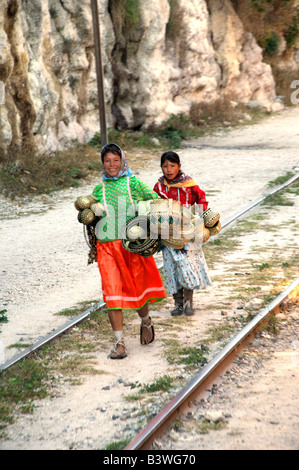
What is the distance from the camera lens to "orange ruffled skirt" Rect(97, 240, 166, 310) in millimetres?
5496

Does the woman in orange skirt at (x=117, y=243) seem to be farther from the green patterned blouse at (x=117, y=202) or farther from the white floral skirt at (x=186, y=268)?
the white floral skirt at (x=186, y=268)

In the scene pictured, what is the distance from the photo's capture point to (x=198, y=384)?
4883mm

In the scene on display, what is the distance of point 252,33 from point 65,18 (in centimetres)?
1293

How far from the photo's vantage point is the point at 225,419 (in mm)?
4512

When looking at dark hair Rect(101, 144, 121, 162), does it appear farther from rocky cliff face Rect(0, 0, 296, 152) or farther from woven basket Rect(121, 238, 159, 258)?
rocky cliff face Rect(0, 0, 296, 152)

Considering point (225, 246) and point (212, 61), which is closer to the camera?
point (225, 246)

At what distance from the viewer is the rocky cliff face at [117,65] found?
14969 millimetres

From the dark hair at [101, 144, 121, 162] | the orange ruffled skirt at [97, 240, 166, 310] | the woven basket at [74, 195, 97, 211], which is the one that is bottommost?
the orange ruffled skirt at [97, 240, 166, 310]

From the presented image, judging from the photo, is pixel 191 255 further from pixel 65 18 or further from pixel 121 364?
pixel 65 18

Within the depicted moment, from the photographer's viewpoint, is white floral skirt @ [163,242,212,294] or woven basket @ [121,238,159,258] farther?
white floral skirt @ [163,242,212,294]

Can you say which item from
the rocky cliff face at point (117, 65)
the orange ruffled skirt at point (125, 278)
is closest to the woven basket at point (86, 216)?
the orange ruffled skirt at point (125, 278)

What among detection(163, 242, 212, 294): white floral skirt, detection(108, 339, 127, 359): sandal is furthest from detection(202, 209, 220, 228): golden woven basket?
detection(108, 339, 127, 359): sandal

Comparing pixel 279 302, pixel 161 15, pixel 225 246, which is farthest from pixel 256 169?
pixel 279 302

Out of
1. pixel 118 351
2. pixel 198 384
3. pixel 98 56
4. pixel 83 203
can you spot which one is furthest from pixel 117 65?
pixel 198 384
